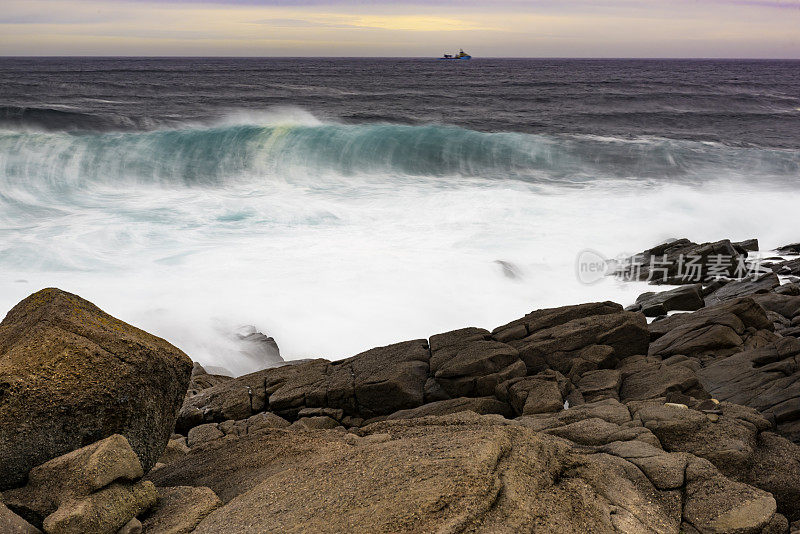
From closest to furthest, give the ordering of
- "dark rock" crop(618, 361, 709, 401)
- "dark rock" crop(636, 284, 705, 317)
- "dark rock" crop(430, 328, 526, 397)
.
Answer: "dark rock" crop(618, 361, 709, 401), "dark rock" crop(430, 328, 526, 397), "dark rock" crop(636, 284, 705, 317)

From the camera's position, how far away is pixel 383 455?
13.1 feet

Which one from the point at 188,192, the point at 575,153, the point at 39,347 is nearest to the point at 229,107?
the point at 188,192

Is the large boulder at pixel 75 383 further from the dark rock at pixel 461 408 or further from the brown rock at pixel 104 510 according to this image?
the dark rock at pixel 461 408

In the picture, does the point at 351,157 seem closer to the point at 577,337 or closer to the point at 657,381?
the point at 577,337

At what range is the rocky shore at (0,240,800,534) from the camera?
342 cm

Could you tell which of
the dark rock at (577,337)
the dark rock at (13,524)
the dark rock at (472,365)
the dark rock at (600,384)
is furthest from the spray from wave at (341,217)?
the dark rock at (13,524)

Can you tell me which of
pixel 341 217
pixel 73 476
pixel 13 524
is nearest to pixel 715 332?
pixel 73 476

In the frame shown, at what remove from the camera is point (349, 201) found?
2228 cm

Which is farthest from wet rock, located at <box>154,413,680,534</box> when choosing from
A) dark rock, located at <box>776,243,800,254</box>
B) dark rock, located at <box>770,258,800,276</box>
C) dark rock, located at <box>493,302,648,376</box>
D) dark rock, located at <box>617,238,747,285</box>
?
dark rock, located at <box>776,243,800,254</box>

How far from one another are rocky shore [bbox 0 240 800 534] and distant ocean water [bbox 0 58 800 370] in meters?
5.67

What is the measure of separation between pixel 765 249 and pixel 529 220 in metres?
6.01

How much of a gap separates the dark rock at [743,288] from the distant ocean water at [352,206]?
5.21ft

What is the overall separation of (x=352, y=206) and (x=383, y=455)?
1790 centimetres

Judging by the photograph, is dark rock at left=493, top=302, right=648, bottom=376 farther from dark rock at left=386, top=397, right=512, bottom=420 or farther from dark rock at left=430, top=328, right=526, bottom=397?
dark rock at left=386, top=397, right=512, bottom=420
